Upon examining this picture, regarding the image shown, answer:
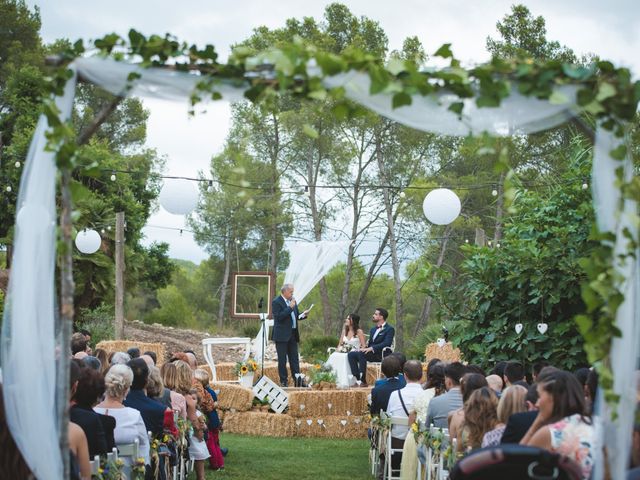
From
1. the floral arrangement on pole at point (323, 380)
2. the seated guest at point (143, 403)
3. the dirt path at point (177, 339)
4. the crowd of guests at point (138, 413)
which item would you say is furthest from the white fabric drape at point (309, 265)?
the seated guest at point (143, 403)

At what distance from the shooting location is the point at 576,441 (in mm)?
4574

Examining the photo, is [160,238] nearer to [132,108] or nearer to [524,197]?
[132,108]

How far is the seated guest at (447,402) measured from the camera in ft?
24.8

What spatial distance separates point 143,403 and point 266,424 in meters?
6.81

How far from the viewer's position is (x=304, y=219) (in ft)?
103

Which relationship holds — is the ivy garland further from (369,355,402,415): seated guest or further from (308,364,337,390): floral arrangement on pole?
(308,364,337,390): floral arrangement on pole

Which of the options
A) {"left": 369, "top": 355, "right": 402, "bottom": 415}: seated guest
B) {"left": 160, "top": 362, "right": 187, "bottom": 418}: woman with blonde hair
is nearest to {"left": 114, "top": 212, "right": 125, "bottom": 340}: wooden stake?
{"left": 369, "top": 355, "right": 402, "bottom": 415}: seated guest

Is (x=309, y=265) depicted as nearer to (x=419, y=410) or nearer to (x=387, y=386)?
(x=387, y=386)

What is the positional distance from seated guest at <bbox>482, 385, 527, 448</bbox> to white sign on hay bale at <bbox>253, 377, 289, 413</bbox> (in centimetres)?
862

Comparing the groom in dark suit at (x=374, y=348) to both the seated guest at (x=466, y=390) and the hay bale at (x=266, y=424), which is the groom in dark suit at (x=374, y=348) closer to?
the hay bale at (x=266, y=424)

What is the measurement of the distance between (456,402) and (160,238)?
2397 cm

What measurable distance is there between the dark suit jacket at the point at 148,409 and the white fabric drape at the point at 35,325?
284 centimetres

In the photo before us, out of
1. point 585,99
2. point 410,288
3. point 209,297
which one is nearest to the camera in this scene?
point 585,99

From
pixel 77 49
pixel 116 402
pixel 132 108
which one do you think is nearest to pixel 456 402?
pixel 116 402
